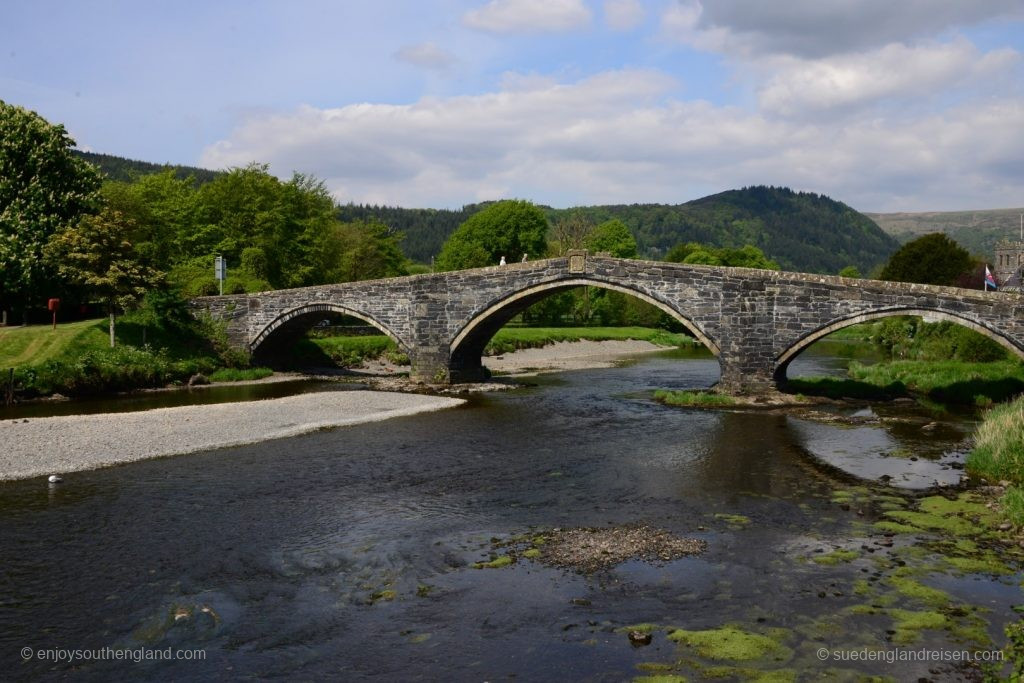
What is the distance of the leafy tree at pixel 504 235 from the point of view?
300ft

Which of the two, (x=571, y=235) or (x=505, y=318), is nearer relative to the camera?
(x=505, y=318)

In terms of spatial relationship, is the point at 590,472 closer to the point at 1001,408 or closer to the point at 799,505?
the point at 799,505

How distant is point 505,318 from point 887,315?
70.9 feet

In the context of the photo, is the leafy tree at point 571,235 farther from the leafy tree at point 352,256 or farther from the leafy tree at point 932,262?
the leafy tree at point 932,262

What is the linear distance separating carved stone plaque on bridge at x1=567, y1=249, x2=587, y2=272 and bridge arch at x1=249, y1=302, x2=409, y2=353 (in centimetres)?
1234

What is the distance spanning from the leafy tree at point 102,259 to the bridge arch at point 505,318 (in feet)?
63.6

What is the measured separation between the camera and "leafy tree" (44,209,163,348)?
140ft

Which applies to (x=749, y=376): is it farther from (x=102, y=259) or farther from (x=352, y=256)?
(x=352, y=256)

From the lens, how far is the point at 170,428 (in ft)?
95.3

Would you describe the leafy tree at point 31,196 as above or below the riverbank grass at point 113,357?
above

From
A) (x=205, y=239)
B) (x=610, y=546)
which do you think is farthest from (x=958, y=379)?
(x=205, y=239)

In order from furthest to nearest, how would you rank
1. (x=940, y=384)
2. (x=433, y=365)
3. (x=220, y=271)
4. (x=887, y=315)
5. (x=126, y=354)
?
1. (x=220, y=271)
2. (x=433, y=365)
3. (x=126, y=354)
4. (x=940, y=384)
5. (x=887, y=315)

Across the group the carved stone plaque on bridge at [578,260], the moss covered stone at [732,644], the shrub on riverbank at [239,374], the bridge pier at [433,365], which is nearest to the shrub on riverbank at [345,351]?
the shrub on riverbank at [239,374]

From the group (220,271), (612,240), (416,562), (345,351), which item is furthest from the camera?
(612,240)
